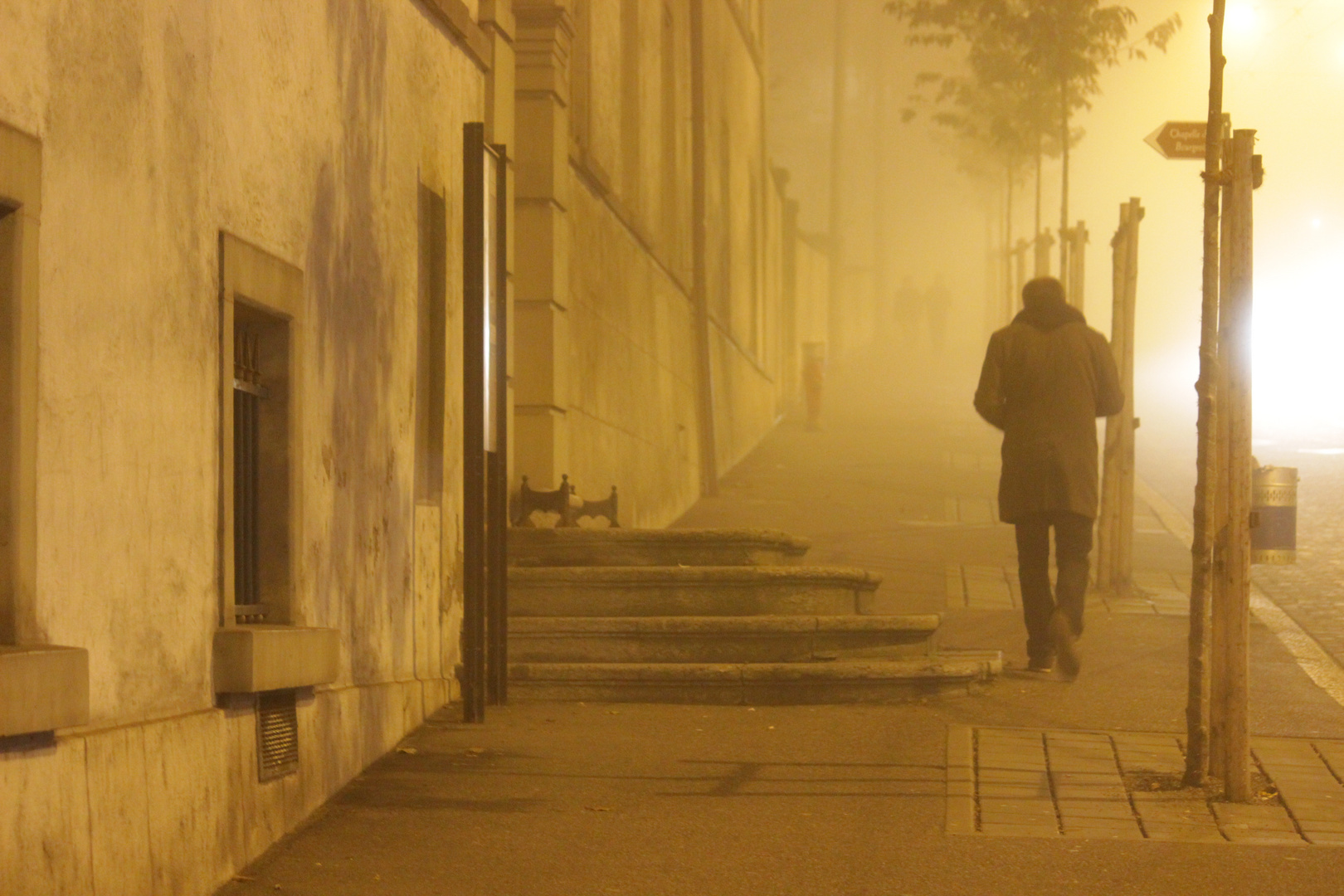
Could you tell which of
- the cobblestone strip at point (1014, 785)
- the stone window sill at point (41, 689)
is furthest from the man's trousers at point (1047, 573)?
the stone window sill at point (41, 689)

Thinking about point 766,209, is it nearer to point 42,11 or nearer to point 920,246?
point 42,11

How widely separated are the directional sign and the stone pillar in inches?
143

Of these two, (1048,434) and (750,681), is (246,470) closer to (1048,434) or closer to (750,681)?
(750,681)

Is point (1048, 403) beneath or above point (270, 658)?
above

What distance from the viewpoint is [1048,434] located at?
9.52 metres

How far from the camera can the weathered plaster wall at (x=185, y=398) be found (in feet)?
15.7

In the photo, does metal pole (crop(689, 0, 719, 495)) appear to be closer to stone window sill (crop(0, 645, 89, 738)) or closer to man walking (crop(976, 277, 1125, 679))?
man walking (crop(976, 277, 1125, 679))

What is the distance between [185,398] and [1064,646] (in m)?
4.84

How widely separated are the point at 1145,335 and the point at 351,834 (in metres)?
85.6

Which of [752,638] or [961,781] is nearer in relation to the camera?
[961,781]

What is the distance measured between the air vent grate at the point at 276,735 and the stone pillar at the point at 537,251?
5.21 meters

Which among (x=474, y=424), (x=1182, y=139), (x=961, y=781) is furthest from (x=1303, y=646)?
(x=474, y=424)

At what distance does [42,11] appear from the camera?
185 inches

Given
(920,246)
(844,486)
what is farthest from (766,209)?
(920,246)
